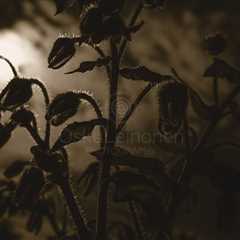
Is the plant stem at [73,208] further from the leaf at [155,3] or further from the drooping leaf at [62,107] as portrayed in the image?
the leaf at [155,3]

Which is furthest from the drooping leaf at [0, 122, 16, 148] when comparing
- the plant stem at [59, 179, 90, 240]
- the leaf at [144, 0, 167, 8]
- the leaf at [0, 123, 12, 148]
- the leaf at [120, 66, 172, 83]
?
the leaf at [144, 0, 167, 8]

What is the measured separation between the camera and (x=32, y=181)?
53.6 inches

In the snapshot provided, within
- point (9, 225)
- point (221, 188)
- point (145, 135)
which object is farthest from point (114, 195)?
point (9, 225)

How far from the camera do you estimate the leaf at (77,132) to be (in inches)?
52.1

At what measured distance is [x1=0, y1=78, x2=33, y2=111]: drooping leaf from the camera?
1.35 m

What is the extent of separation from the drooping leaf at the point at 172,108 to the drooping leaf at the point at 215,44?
0.12 m

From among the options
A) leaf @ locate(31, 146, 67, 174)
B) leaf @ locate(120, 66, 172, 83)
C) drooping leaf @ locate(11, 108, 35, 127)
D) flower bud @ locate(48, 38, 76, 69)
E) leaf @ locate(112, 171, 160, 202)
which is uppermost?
flower bud @ locate(48, 38, 76, 69)

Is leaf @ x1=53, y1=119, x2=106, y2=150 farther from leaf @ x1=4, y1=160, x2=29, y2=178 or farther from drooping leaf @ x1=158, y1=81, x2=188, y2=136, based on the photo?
leaf @ x1=4, y1=160, x2=29, y2=178

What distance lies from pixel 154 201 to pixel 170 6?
74.2 inches

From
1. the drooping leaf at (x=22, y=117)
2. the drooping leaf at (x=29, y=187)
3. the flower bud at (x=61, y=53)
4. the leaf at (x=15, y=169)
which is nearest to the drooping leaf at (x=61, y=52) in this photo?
the flower bud at (x=61, y=53)

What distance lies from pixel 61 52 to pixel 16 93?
4.7 inches

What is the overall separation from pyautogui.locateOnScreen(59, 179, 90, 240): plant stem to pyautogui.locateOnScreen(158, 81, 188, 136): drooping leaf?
0.72ft

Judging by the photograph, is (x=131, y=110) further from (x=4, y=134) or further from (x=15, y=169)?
(x=15, y=169)

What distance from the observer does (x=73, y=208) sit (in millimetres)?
1356
